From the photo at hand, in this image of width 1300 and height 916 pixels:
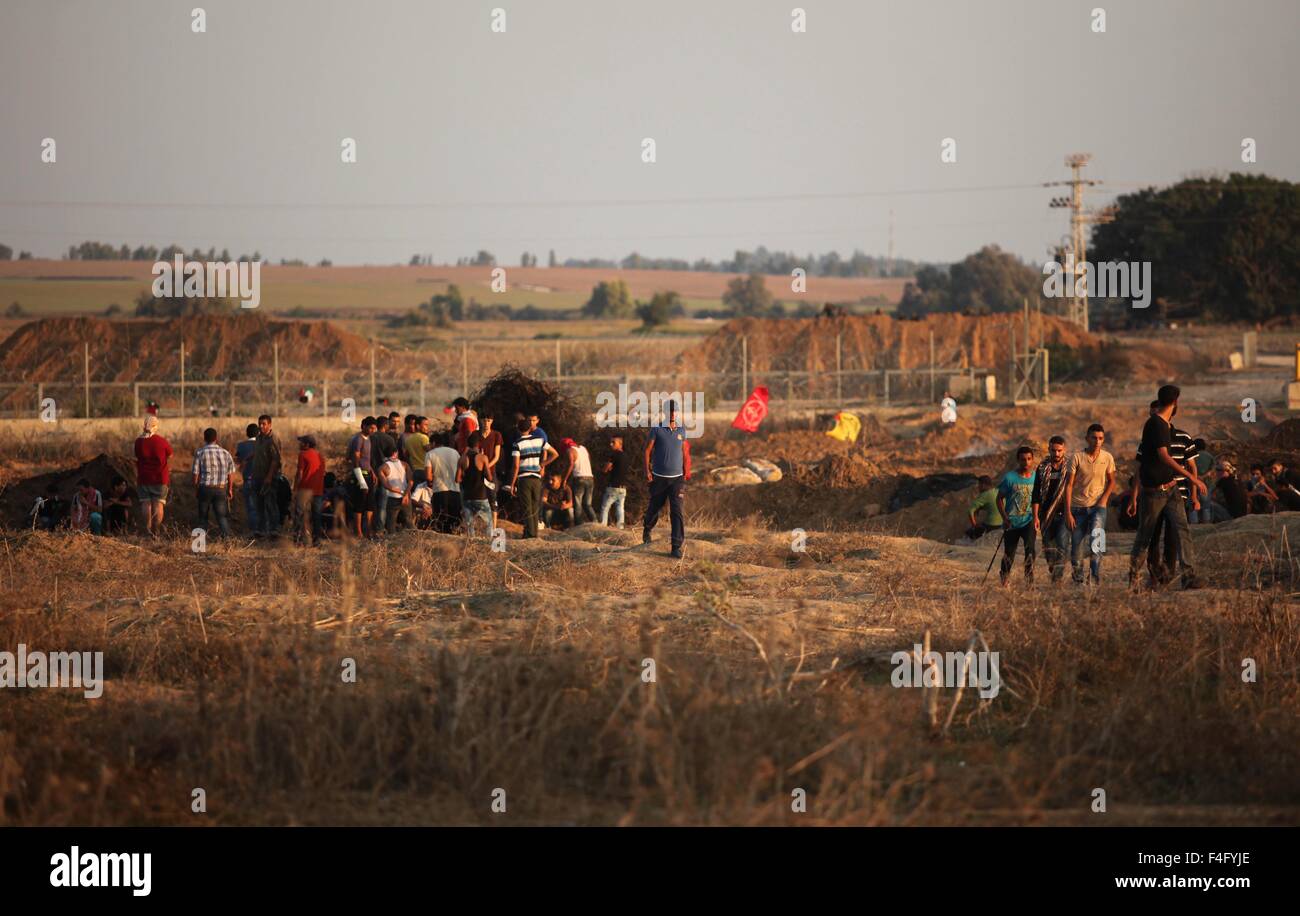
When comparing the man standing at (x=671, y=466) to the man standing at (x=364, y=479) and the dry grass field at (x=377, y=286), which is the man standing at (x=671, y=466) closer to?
the man standing at (x=364, y=479)

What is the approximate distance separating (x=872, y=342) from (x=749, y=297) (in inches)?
2614

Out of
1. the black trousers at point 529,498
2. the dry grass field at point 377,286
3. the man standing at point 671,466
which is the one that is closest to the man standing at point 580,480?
the black trousers at point 529,498

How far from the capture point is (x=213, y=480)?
17.7 m

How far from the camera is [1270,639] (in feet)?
32.7

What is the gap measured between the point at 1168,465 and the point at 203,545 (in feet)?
34.4

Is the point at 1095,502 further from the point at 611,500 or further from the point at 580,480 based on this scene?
the point at 580,480

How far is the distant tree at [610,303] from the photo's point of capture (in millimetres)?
110062

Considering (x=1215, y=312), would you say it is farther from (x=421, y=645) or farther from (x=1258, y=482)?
(x=421, y=645)

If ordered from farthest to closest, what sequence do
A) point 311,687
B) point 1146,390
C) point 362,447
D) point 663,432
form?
1. point 1146,390
2. point 362,447
3. point 663,432
4. point 311,687

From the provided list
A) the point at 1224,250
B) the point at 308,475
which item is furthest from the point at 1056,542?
the point at 1224,250

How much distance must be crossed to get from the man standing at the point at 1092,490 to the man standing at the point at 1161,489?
670 mm

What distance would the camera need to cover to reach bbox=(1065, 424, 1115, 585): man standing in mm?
12805
